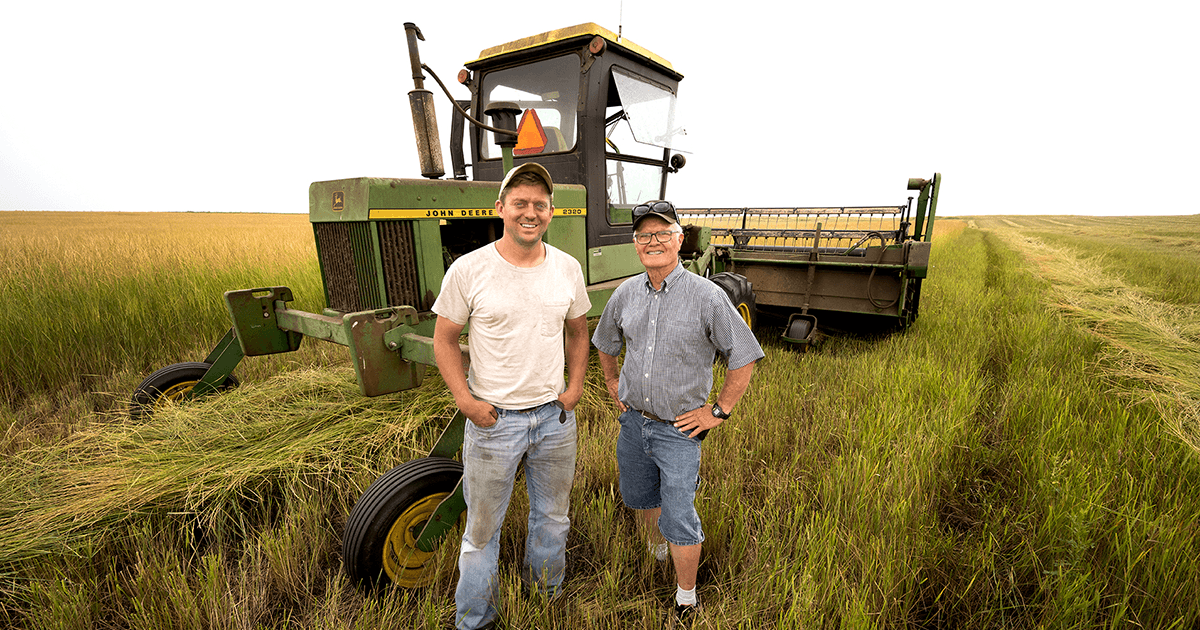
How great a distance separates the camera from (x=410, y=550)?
1980 mm

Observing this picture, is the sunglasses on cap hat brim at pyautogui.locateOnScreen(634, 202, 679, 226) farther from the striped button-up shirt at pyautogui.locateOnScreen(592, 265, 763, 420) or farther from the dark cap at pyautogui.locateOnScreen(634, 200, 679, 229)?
the striped button-up shirt at pyautogui.locateOnScreen(592, 265, 763, 420)

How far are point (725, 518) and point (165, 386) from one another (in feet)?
12.3

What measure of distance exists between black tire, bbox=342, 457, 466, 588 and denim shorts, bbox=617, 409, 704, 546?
75 centimetres

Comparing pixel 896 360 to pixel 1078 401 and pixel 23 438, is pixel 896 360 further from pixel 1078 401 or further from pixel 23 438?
pixel 23 438

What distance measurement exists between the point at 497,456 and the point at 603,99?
2.88 m

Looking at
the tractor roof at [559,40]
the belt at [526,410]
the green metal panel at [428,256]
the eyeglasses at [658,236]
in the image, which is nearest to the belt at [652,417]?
the belt at [526,410]

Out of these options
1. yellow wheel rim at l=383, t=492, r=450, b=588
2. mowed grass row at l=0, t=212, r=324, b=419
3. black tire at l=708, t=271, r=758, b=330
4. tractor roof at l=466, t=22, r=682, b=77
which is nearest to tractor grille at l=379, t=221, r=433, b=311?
yellow wheel rim at l=383, t=492, r=450, b=588

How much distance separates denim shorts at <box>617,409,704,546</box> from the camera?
1.79m

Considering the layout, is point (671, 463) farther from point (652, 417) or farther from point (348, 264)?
point (348, 264)

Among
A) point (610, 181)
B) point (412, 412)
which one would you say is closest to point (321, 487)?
point (412, 412)

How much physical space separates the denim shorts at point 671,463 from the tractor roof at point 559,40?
2975 millimetres

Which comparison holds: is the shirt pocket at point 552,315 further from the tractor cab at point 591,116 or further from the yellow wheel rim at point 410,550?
the tractor cab at point 591,116

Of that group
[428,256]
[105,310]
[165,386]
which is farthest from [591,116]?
[105,310]

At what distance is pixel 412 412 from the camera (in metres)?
3.09
